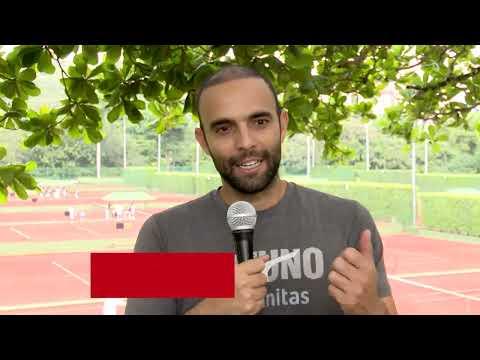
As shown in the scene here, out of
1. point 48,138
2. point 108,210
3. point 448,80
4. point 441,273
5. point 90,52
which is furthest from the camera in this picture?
point 108,210

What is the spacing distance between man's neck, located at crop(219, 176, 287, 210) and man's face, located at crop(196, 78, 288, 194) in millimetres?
112

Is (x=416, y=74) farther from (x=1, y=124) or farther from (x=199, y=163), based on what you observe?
(x=199, y=163)

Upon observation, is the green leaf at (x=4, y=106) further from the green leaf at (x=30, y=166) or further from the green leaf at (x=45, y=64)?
the green leaf at (x=45, y=64)

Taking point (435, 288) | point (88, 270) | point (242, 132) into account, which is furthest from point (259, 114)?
point (435, 288)

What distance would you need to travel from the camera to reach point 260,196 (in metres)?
2.13

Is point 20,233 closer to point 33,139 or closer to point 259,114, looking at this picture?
point 33,139

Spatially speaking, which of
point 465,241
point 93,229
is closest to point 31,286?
point 93,229

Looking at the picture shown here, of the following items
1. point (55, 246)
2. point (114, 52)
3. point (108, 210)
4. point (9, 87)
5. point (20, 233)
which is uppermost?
point (114, 52)

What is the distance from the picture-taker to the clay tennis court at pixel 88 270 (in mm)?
21766

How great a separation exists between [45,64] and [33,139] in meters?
0.62

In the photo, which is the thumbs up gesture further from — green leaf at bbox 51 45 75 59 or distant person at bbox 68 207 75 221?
distant person at bbox 68 207 75 221

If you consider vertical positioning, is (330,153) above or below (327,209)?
above

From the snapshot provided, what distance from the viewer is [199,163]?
43.2 m
